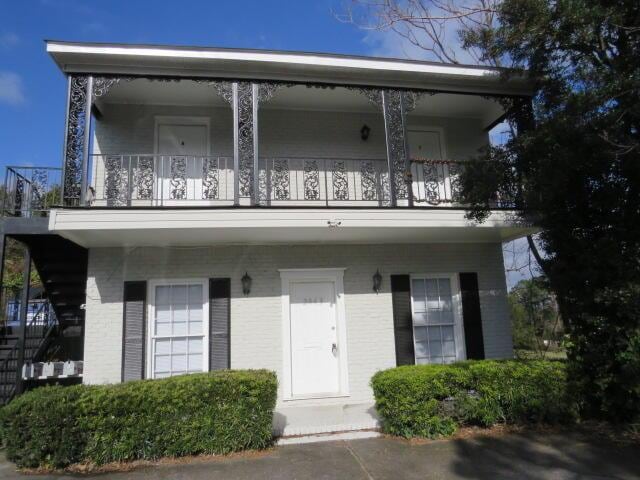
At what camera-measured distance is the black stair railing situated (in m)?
7.37

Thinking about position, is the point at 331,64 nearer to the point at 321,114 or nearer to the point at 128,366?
the point at 321,114

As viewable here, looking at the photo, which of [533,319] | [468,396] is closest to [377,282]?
[468,396]

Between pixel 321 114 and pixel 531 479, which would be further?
pixel 321 114

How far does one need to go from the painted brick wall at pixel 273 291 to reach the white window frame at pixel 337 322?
9 cm

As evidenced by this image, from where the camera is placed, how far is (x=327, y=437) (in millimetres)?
6223

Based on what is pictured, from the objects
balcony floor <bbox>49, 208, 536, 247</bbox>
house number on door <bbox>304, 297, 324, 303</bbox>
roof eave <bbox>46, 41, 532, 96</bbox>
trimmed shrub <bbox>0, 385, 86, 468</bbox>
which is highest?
roof eave <bbox>46, 41, 532, 96</bbox>

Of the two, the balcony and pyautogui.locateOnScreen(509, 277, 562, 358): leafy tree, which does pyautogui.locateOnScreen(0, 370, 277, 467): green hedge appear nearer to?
the balcony

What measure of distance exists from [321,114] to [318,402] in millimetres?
5608

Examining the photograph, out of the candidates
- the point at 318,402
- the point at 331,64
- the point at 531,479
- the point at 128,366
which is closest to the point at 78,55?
the point at 331,64

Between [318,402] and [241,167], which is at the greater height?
[241,167]

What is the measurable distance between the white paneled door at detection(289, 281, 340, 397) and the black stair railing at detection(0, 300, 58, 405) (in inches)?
181

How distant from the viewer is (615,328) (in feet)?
19.4

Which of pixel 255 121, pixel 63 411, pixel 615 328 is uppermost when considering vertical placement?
pixel 255 121

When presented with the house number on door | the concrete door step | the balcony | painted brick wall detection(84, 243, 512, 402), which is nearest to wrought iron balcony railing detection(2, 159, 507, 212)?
the balcony
